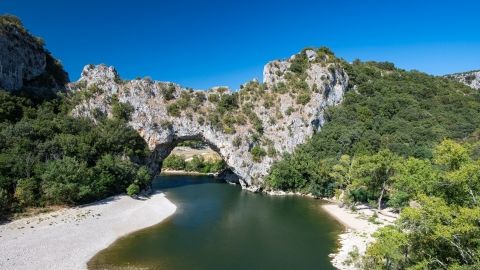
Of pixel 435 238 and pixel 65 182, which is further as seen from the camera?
pixel 65 182

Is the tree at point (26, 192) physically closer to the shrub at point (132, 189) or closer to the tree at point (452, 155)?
the shrub at point (132, 189)

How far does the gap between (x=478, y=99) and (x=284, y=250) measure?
97.2m

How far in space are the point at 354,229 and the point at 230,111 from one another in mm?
46794

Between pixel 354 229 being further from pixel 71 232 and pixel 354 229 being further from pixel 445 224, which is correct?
pixel 71 232

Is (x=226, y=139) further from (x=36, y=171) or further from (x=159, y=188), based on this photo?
(x=36, y=171)

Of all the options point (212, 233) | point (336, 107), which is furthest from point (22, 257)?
point (336, 107)

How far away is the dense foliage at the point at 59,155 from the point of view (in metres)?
45.3

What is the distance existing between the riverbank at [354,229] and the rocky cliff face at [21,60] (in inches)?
2356

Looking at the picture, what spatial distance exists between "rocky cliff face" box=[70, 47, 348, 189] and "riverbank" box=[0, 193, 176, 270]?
24119 millimetres

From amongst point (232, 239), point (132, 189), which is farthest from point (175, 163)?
point (232, 239)

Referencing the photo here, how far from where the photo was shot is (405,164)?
43469 millimetres

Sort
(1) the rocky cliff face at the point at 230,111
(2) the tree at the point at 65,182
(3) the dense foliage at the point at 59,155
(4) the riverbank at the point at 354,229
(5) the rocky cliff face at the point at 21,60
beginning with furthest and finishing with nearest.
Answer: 1. (1) the rocky cliff face at the point at 230,111
2. (5) the rocky cliff face at the point at 21,60
3. (2) the tree at the point at 65,182
4. (3) the dense foliage at the point at 59,155
5. (4) the riverbank at the point at 354,229

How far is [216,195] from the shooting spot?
6894 centimetres

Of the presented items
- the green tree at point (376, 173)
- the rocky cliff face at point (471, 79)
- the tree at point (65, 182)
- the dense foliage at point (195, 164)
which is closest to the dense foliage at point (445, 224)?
the green tree at point (376, 173)
